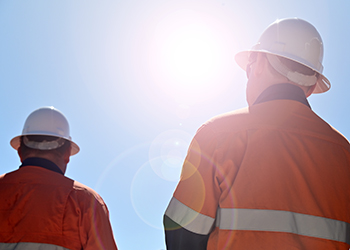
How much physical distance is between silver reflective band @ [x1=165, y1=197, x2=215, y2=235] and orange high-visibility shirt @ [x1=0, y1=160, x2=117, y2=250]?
82.7 inches

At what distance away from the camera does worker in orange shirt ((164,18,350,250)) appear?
1.93 m

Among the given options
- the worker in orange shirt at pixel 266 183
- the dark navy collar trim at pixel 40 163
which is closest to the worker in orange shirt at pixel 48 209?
the dark navy collar trim at pixel 40 163

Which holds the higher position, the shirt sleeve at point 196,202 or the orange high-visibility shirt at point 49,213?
the shirt sleeve at point 196,202

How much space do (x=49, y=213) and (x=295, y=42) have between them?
3374 mm

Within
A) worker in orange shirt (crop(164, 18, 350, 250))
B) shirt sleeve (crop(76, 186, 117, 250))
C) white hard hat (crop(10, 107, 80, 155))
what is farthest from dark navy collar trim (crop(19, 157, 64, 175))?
worker in orange shirt (crop(164, 18, 350, 250))

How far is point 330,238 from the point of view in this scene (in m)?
1.95

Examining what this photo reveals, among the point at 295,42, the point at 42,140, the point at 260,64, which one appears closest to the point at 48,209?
the point at 42,140

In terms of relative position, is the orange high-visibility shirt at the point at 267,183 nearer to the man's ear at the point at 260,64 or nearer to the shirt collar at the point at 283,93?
the shirt collar at the point at 283,93

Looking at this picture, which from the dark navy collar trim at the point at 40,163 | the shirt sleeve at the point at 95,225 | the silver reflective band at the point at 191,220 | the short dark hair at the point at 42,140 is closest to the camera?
the silver reflective band at the point at 191,220

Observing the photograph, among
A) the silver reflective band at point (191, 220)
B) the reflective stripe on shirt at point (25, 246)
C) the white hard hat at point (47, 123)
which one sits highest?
the white hard hat at point (47, 123)

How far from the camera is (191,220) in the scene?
6.66 feet

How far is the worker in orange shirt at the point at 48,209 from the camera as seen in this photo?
3504mm

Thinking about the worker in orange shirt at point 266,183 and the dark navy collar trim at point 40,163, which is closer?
the worker in orange shirt at point 266,183

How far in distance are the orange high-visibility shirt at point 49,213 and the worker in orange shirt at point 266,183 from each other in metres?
2.01
